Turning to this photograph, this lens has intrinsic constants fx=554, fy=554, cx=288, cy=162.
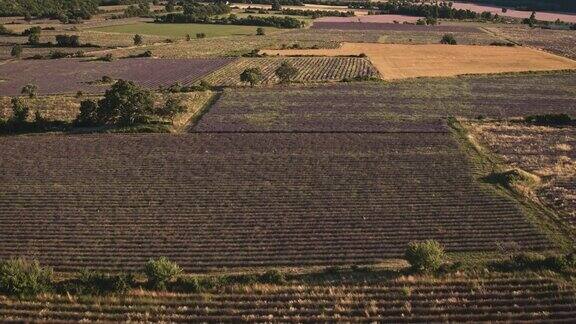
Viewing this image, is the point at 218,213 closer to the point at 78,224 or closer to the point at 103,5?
the point at 78,224

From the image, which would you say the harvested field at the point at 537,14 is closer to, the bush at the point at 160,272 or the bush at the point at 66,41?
the bush at the point at 66,41

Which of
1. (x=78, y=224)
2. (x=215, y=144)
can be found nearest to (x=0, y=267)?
(x=78, y=224)

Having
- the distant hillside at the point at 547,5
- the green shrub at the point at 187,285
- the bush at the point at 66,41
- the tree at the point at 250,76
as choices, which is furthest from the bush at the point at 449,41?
the green shrub at the point at 187,285

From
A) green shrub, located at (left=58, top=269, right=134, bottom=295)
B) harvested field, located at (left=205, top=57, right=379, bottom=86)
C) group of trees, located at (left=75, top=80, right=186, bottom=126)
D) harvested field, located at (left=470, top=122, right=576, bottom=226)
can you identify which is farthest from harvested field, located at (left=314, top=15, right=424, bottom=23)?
green shrub, located at (left=58, top=269, right=134, bottom=295)

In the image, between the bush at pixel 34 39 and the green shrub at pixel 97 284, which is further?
the bush at pixel 34 39

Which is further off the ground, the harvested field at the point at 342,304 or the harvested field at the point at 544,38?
the harvested field at the point at 544,38

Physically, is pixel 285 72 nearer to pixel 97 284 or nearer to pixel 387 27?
pixel 97 284
